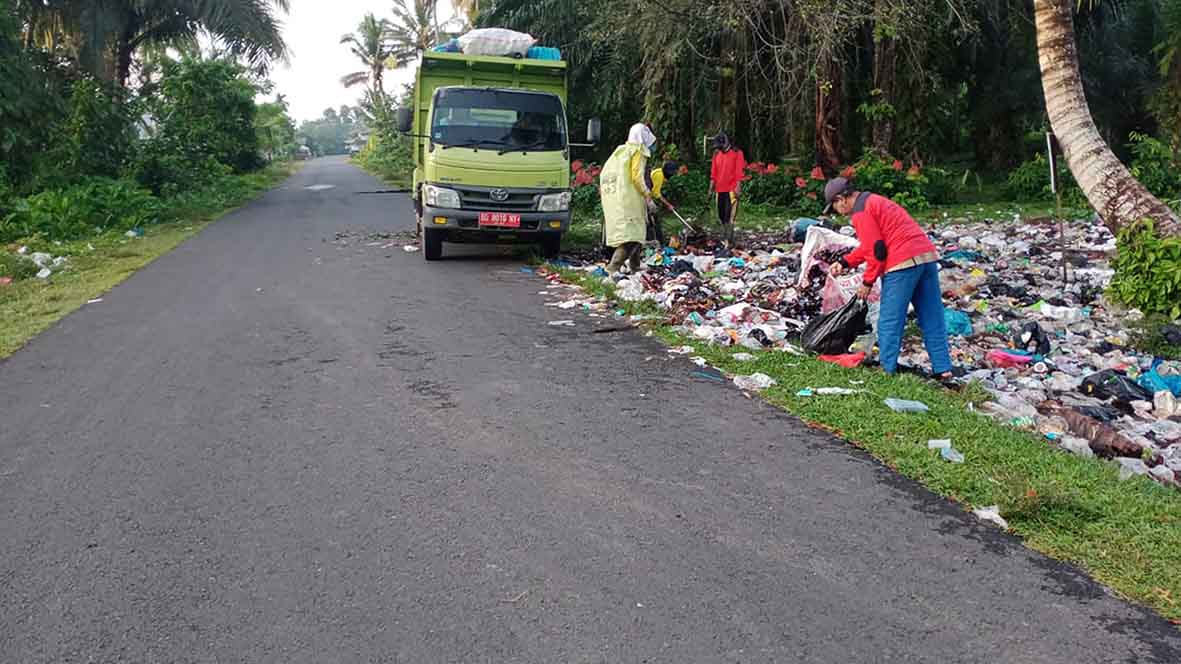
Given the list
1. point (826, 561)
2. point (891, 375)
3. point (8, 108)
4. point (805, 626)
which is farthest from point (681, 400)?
point (8, 108)

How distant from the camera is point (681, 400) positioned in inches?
256

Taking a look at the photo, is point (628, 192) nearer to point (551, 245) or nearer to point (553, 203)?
point (553, 203)

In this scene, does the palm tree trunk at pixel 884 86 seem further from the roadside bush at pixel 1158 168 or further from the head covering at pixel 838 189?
the head covering at pixel 838 189

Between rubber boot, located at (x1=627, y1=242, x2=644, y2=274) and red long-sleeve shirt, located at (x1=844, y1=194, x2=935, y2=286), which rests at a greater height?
red long-sleeve shirt, located at (x1=844, y1=194, x2=935, y2=286)

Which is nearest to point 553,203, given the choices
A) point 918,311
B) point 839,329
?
point 839,329

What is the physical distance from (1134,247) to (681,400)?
504 centimetres

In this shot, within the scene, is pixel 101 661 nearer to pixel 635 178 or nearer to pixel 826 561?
pixel 826 561

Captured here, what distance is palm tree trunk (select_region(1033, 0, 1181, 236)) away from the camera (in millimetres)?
8742

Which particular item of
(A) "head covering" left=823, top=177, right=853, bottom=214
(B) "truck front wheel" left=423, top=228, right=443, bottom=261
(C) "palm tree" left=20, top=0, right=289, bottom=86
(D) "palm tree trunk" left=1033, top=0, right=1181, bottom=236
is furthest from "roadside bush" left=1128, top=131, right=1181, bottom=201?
(C) "palm tree" left=20, top=0, right=289, bottom=86

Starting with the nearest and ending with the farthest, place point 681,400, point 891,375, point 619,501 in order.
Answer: point 619,501 < point 681,400 < point 891,375

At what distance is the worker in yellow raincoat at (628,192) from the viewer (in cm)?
1113

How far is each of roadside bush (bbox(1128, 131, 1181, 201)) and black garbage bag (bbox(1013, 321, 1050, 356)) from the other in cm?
1316

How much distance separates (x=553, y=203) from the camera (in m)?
12.6

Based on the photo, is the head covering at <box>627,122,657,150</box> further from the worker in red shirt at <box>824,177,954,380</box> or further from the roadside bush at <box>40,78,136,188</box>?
the roadside bush at <box>40,78,136,188</box>
